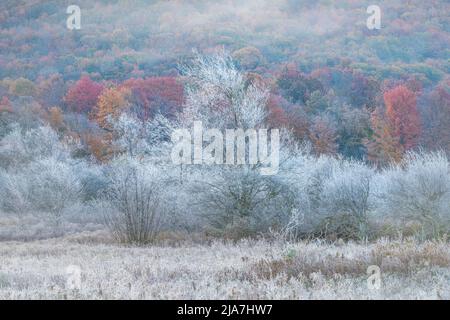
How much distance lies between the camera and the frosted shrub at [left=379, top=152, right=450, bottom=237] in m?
18.8

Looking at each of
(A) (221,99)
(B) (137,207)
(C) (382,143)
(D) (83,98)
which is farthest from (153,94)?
(B) (137,207)

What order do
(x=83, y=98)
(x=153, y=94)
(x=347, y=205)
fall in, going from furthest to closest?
(x=83, y=98)
(x=153, y=94)
(x=347, y=205)

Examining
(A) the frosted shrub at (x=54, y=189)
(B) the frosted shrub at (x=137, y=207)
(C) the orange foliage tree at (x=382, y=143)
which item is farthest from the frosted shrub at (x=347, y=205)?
(C) the orange foliage tree at (x=382, y=143)

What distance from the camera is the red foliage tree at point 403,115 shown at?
174 ft

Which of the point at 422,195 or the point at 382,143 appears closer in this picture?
the point at 422,195

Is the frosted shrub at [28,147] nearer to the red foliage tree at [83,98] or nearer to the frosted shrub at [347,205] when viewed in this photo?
the red foliage tree at [83,98]

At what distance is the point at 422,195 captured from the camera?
19.3m

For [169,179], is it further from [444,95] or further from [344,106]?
[444,95]

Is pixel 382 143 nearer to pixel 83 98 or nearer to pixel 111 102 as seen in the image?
pixel 111 102

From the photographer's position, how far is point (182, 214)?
805 inches

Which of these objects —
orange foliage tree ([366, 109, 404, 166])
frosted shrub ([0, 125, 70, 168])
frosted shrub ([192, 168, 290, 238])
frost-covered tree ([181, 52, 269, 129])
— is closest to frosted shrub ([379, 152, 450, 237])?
frosted shrub ([192, 168, 290, 238])

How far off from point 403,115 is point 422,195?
122ft

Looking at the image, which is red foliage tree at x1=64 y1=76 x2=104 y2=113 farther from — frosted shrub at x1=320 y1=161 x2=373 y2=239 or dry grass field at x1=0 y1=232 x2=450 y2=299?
A: dry grass field at x1=0 y1=232 x2=450 y2=299

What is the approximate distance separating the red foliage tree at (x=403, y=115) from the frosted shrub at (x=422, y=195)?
33.0 metres
